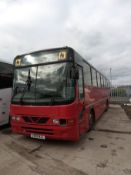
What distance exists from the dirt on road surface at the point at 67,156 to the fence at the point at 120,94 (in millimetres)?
15414

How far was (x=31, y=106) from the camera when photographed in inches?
211

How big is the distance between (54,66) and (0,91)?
9.85 ft

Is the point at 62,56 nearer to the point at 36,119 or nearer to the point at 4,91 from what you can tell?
the point at 36,119

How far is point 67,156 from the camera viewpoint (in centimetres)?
472

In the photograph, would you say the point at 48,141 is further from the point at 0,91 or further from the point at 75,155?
the point at 0,91

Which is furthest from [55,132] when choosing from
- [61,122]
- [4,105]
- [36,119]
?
[4,105]

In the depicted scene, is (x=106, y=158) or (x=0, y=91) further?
(x=0, y=91)

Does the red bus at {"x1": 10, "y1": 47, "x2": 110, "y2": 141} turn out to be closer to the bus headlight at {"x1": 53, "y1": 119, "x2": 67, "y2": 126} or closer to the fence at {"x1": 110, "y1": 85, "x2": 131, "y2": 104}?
the bus headlight at {"x1": 53, "y1": 119, "x2": 67, "y2": 126}

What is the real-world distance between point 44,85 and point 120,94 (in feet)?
63.4

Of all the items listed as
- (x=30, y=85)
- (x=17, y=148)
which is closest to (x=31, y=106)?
(x=30, y=85)

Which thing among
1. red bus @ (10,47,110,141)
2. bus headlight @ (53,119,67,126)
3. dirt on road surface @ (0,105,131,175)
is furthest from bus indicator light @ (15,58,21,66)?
dirt on road surface @ (0,105,131,175)

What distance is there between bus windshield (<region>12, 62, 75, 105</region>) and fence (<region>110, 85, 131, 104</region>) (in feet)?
56.4

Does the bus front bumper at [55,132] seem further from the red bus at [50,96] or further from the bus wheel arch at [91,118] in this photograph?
the bus wheel arch at [91,118]

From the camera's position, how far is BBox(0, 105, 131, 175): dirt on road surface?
394 cm
